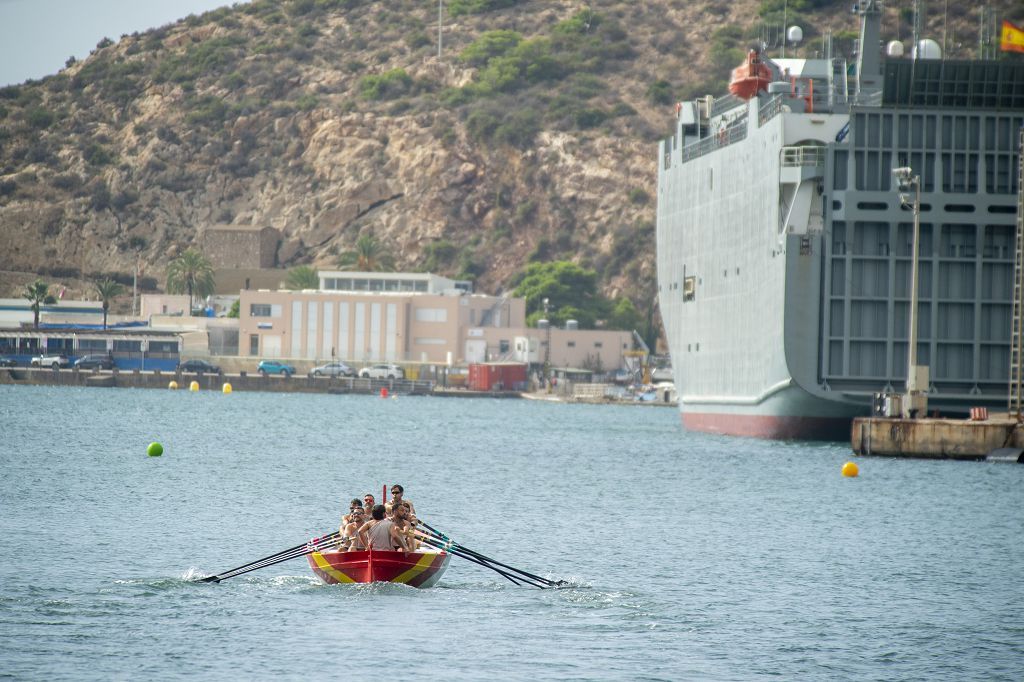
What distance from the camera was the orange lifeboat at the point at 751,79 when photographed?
80.4m

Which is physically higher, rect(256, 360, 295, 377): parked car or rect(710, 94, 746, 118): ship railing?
rect(710, 94, 746, 118): ship railing

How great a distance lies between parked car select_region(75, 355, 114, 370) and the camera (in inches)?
6545

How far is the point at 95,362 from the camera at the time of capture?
167875 millimetres

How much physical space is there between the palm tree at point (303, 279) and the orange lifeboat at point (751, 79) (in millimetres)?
113039

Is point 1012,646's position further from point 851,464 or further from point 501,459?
point 501,459

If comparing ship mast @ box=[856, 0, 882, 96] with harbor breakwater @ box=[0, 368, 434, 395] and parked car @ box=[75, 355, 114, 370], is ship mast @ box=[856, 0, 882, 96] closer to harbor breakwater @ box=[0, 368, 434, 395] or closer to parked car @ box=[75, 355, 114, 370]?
harbor breakwater @ box=[0, 368, 434, 395]

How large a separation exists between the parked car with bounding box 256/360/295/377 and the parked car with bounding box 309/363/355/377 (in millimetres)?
2816

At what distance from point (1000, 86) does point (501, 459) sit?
2668cm

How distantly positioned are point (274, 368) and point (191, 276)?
1295 inches

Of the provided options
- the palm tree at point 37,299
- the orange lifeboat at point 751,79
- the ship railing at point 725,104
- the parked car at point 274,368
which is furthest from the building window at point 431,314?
Result: the orange lifeboat at point 751,79

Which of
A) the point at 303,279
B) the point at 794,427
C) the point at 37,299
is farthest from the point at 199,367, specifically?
the point at 794,427

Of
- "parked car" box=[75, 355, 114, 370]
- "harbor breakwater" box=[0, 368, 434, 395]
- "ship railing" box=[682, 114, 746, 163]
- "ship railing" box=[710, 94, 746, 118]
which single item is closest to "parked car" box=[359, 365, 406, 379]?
"harbor breakwater" box=[0, 368, 434, 395]

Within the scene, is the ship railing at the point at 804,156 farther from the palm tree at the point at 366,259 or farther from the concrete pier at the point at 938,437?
the palm tree at the point at 366,259

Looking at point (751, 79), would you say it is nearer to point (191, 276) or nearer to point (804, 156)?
point (804, 156)
